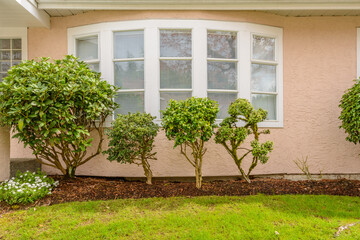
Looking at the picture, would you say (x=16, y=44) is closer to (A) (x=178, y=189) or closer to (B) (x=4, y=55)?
(B) (x=4, y=55)

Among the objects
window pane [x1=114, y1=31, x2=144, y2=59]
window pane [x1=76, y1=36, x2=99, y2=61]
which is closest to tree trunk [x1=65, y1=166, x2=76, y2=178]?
window pane [x1=76, y1=36, x2=99, y2=61]

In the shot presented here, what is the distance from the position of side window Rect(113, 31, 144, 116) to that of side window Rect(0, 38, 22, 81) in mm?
2589

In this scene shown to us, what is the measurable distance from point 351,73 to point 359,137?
170cm

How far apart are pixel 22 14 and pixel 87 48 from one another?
1.36 m

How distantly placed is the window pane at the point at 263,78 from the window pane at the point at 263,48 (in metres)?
0.21

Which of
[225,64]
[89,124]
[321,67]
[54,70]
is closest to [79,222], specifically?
[89,124]

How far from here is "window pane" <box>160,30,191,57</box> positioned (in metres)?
4.86

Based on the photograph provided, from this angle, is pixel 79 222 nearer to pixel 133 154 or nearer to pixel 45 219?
pixel 45 219

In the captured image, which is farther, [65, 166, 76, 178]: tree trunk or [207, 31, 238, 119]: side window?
[207, 31, 238, 119]: side window

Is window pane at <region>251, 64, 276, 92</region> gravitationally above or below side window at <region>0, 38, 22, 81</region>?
below

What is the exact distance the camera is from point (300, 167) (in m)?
5.11

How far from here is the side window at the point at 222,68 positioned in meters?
4.90

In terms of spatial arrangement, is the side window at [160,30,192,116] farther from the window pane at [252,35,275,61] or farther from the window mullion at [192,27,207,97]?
the window pane at [252,35,275,61]

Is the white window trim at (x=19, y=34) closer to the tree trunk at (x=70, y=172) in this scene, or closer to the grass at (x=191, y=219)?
the tree trunk at (x=70, y=172)
